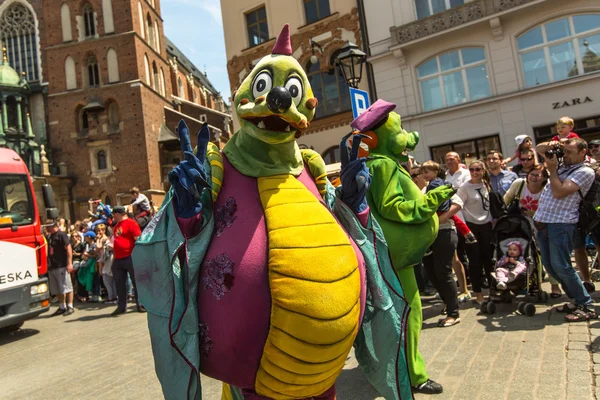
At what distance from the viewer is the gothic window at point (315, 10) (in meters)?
16.6

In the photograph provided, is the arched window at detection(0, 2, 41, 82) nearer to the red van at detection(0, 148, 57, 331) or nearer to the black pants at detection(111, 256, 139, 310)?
the red van at detection(0, 148, 57, 331)

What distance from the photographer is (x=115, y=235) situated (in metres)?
7.31

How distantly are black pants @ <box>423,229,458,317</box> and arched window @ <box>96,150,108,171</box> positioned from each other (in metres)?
27.6

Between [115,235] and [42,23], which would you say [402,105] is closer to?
[115,235]

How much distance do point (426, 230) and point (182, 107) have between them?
117 feet

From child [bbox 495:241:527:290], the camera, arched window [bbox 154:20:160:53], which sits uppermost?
arched window [bbox 154:20:160:53]

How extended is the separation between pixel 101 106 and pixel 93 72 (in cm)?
306

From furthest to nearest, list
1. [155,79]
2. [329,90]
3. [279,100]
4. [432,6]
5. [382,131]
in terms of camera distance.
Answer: [155,79], [329,90], [432,6], [382,131], [279,100]

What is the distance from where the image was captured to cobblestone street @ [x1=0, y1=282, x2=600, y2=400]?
9.74ft

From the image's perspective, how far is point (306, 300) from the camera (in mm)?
1577

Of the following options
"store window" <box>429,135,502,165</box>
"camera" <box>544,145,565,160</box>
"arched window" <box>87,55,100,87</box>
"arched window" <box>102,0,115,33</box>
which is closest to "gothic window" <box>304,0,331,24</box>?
"store window" <box>429,135,502,165</box>

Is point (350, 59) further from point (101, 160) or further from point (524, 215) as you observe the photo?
point (101, 160)

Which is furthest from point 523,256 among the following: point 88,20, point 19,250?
point 88,20

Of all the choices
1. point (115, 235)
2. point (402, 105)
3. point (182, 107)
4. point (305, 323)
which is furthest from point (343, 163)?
point (182, 107)
